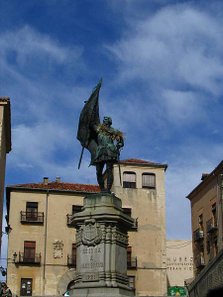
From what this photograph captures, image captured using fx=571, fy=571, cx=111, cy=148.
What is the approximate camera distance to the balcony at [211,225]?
42.7 m

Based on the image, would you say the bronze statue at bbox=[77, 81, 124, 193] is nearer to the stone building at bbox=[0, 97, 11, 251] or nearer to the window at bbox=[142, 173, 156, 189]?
the stone building at bbox=[0, 97, 11, 251]

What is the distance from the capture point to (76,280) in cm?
1404

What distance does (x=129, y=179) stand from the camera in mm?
50469

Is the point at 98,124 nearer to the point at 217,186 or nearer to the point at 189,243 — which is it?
the point at 217,186

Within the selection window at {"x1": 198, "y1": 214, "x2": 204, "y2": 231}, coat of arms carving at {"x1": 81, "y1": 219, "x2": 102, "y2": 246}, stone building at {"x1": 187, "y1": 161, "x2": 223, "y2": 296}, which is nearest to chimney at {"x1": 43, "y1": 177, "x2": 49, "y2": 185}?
stone building at {"x1": 187, "y1": 161, "x2": 223, "y2": 296}

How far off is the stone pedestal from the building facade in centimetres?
2812

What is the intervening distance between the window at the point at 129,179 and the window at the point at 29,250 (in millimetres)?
9551

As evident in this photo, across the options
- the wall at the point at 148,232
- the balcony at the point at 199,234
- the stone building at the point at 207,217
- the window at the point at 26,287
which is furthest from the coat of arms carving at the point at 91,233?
the wall at the point at 148,232

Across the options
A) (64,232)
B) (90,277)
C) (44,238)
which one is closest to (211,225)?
(64,232)

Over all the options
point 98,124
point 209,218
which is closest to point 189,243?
point 209,218

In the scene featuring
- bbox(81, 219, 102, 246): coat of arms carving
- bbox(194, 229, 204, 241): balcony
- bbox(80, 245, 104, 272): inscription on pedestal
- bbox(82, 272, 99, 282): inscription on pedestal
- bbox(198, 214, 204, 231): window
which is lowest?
bbox(82, 272, 99, 282): inscription on pedestal

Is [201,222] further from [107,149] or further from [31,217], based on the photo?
[107,149]

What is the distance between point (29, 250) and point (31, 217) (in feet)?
9.06

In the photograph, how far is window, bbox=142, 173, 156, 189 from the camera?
166 feet
